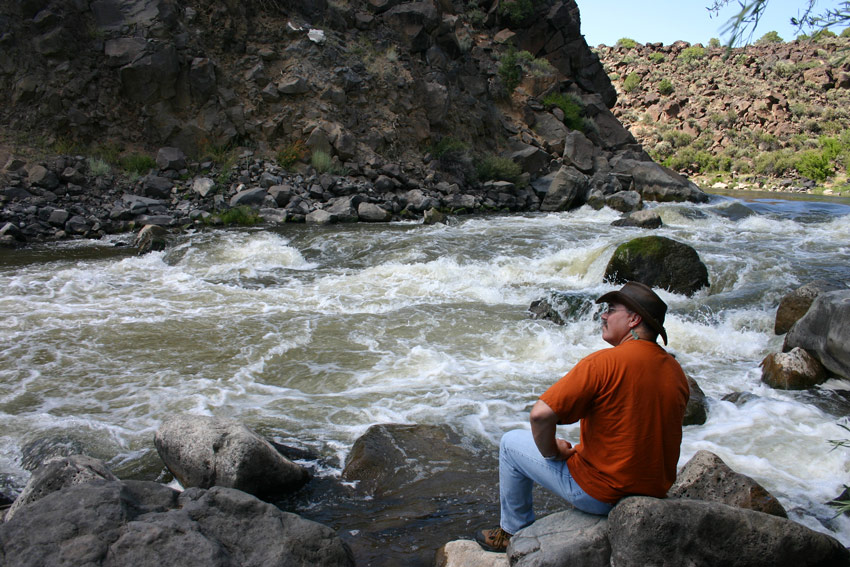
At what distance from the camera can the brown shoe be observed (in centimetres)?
310

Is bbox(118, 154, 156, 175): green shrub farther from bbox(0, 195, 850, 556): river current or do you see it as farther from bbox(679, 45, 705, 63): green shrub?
bbox(679, 45, 705, 63): green shrub

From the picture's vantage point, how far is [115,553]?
87.3 inches

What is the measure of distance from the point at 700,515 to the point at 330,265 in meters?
9.55

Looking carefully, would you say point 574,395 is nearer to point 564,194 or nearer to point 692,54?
point 564,194

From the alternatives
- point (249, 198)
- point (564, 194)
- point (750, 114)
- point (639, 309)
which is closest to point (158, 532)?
point (639, 309)

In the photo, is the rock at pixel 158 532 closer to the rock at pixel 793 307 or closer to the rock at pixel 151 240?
the rock at pixel 793 307

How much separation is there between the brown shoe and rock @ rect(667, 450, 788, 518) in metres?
1.00

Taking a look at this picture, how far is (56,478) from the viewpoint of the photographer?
313 cm

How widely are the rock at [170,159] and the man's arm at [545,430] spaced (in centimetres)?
1619

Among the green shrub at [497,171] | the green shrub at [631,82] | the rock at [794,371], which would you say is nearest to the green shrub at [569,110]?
the green shrub at [497,171]

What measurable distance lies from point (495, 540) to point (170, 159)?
1607cm

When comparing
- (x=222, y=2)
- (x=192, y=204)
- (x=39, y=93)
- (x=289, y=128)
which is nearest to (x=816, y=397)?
(x=192, y=204)

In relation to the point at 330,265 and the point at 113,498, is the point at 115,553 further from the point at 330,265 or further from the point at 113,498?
the point at 330,265

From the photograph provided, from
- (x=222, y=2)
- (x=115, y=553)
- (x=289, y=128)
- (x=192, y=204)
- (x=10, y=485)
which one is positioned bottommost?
(x=10, y=485)
